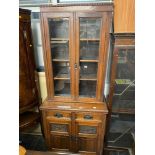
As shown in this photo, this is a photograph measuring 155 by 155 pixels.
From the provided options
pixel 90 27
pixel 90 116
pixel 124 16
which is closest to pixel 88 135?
pixel 90 116

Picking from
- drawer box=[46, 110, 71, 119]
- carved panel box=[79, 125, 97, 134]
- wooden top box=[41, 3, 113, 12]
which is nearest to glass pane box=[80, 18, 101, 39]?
wooden top box=[41, 3, 113, 12]

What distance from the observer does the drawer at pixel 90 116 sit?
1776 millimetres

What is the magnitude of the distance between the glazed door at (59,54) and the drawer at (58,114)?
0.55 ft

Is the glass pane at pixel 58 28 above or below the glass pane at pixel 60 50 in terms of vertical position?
above

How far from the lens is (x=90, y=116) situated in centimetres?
180

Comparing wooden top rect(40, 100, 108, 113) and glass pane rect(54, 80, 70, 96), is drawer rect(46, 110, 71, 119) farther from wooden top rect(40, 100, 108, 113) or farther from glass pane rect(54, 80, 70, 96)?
glass pane rect(54, 80, 70, 96)

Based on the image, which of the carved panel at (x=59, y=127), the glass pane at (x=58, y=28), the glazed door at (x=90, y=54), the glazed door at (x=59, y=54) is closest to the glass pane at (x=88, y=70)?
the glazed door at (x=90, y=54)

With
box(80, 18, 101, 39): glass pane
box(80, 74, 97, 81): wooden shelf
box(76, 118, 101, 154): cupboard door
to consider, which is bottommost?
box(76, 118, 101, 154): cupboard door

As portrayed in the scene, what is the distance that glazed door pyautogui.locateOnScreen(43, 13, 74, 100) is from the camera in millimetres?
1646

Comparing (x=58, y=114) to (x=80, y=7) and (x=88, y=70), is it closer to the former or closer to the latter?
(x=88, y=70)

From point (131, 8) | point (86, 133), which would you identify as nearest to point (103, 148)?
point (86, 133)

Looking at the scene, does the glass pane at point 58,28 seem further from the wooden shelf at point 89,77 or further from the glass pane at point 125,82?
the glass pane at point 125,82

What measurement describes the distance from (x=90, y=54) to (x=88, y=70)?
0.64ft
